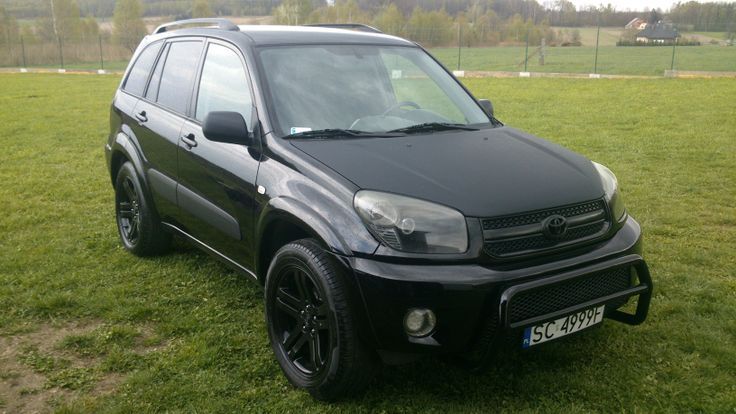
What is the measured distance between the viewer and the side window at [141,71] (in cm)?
529

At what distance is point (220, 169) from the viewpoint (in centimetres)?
391

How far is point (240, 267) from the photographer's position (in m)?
3.97

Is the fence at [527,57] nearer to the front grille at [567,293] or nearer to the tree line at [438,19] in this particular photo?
the tree line at [438,19]

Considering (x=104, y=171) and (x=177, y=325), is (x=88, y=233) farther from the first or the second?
(x=104, y=171)

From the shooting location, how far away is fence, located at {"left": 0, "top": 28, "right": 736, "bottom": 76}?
30.8 m

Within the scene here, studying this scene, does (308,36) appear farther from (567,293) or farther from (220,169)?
(567,293)

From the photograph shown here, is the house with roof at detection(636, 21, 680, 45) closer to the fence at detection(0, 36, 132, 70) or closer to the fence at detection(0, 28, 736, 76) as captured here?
the fence at detection(0, 28, 736, 76)

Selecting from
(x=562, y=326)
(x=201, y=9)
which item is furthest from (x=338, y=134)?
(x=201, y=9)

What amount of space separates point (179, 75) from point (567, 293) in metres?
3.12

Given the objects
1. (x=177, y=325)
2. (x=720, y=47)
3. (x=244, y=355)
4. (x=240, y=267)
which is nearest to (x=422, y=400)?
(x=244, y=355)

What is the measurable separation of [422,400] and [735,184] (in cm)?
577

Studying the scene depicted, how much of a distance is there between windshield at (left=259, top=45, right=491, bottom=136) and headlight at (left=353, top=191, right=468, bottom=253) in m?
0.83

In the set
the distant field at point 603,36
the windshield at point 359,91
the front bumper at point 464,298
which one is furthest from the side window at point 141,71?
the distant field at point 603,36

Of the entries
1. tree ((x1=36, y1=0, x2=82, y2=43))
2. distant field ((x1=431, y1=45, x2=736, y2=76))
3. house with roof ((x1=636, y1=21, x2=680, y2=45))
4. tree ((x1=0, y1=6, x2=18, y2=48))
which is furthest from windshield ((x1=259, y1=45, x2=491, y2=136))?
tree ((x1=36, y1=0, x2=82, y2=43))
